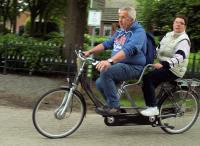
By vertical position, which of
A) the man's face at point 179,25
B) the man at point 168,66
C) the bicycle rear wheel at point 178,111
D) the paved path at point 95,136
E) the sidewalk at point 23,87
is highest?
the man's face at point 179,25

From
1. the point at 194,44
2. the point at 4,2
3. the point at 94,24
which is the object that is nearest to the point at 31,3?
the point at 4,2

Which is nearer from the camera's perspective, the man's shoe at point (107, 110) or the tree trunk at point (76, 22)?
the man's shoe at point (107, 110)

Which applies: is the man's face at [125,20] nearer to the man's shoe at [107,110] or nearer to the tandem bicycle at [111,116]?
the tandem bicycle at [111,116]

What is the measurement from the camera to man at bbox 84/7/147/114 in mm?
6758

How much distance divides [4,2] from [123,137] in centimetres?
2929

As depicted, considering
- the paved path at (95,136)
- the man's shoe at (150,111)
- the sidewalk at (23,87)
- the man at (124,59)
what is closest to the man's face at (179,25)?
the man at (124,59)

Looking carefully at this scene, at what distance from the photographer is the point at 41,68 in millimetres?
13797

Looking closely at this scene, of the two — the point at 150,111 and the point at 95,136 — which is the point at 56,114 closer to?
the point at 95,136

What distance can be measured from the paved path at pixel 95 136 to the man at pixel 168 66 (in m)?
0.41

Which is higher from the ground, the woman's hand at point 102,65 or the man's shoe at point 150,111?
the woman's hand at point 102,65

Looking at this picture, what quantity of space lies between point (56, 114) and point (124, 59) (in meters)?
1.17

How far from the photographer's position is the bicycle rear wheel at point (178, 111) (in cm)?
749

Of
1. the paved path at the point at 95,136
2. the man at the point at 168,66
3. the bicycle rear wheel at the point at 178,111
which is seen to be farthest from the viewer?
the bicycle rear wheel at the point at 178,111

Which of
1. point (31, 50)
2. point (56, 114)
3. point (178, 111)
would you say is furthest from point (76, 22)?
point (56, 114)
